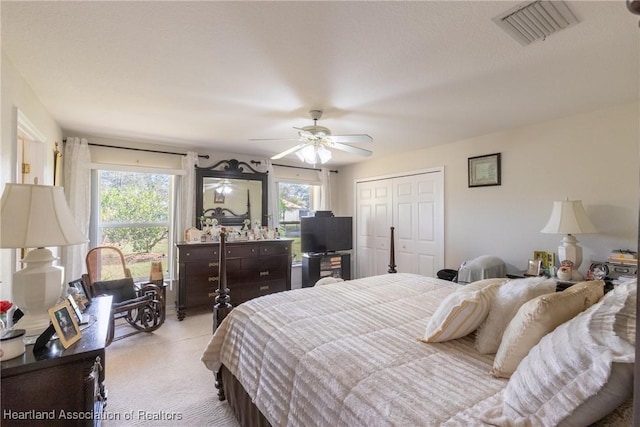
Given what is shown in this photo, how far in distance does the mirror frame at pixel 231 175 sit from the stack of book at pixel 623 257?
4.08 m

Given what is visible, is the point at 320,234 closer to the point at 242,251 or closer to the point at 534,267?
the point at 242,251

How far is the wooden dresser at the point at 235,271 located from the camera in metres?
3.80

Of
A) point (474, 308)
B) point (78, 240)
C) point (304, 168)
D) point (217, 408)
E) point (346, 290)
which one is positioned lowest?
point (217, 408)

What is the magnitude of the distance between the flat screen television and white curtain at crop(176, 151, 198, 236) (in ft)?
5.50

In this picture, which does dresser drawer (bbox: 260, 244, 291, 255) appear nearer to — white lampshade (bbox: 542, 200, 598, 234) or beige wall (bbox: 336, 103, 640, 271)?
beige wall (bbox: 336, 103, 640, 271)

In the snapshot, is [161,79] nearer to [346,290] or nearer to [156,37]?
[156,37]

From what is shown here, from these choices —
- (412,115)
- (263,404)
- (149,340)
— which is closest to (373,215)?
(412,115)

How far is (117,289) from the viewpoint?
10.4 feet

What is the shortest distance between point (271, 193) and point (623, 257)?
4169 mm

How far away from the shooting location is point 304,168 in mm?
5305

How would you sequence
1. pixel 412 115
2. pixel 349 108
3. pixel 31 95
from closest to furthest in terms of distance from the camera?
pixel 31 95 → pixel 349 108 → pixel 412 115

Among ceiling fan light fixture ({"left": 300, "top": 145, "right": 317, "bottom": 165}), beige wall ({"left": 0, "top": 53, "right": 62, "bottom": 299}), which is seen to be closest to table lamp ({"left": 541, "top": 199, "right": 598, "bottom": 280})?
ceiling fan light fixture ({"left": 300, "top": 145, "right": 317, "bottom": 165})

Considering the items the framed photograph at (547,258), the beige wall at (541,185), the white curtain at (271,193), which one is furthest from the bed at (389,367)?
the white curtain at (271,193)

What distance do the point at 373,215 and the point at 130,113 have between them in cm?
375
